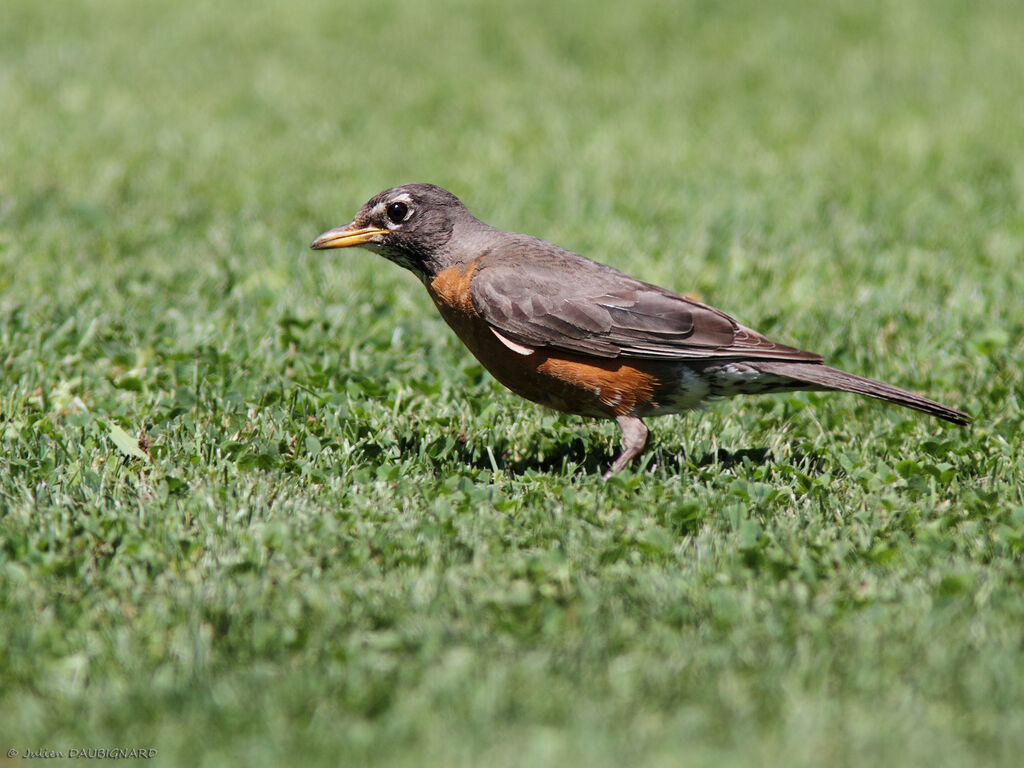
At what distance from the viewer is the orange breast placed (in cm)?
489

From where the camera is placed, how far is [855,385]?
4.75 metres

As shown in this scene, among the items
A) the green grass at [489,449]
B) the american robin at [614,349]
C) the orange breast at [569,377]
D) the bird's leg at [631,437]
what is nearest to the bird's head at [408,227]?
the american robin at [614,349]

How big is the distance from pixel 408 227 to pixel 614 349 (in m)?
1.13

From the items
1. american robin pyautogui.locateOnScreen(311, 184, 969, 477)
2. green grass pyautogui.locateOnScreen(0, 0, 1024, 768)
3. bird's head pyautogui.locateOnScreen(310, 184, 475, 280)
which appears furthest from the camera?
bird's head pyautogui.locateOnScreen(310, 184, 475, 280)

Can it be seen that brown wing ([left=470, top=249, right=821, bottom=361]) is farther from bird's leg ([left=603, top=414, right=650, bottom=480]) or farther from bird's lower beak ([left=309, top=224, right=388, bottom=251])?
bird's lower beak ([left=309, top=224, right=388, bottom=251])

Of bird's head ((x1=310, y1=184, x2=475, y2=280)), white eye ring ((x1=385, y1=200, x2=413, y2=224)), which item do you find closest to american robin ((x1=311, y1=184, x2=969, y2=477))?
bird's head ((x1=310, y1=184, x2=475, y2=280))

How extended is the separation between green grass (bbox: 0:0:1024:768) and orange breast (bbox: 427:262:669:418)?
31cm

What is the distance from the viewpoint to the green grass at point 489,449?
9.96 feet

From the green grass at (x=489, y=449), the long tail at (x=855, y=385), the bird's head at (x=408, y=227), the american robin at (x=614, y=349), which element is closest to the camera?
the green grass at (x=489, y=449)

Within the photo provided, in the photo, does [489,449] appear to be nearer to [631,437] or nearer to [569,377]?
[569,377]

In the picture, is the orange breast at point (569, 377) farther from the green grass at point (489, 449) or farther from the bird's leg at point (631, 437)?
the green grass at point (489, 449)

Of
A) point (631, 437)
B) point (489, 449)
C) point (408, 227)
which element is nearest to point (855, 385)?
point (631, 437)

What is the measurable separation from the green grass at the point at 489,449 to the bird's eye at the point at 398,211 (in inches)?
31.4

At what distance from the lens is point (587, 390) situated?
4.90m
